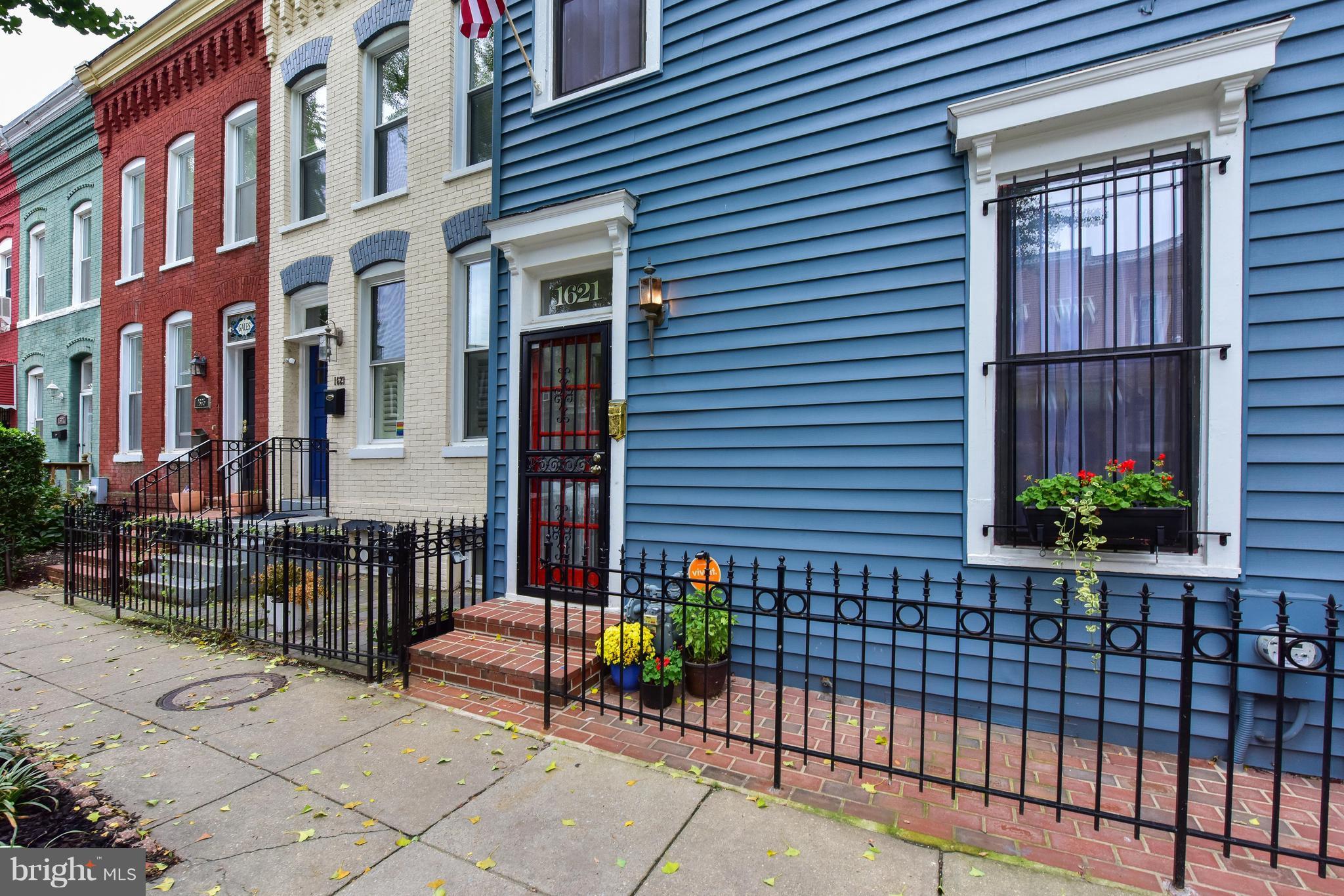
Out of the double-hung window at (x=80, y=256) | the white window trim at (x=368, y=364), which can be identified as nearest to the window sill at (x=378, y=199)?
the white window trim at (x=368, y=364)

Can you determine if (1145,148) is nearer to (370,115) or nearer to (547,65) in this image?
(547,65)

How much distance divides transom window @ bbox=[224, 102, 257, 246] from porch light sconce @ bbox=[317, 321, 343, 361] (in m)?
2.95

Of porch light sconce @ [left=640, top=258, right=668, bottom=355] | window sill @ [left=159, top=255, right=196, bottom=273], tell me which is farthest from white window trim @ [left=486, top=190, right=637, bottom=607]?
window sill @ [left=159, top=255, right=196, bottom=273]

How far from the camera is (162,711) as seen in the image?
3.72 meters

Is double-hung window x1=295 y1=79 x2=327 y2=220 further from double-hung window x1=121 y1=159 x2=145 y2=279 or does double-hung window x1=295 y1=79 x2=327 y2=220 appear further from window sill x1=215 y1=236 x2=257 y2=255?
double-hung window x1=121 y1=159 x2=145 y2=279

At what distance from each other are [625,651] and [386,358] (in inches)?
Result: 209

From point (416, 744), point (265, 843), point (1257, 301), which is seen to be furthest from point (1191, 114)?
point (265, 843)

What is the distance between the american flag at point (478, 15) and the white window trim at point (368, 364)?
2.88 m

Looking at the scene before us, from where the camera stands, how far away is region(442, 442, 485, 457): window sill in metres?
6.09

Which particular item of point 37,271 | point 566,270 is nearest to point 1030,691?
point 566,270

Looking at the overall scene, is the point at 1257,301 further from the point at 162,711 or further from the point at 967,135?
the point at 162,711

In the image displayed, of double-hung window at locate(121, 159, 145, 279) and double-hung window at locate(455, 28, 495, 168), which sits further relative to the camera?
double-hung window at locate(121, 159, 145, 279)

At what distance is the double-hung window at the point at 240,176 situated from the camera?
8680 millimetres

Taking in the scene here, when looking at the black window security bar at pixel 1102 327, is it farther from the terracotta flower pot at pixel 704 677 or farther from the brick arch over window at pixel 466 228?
the brick arch over window at pixel 466 228
